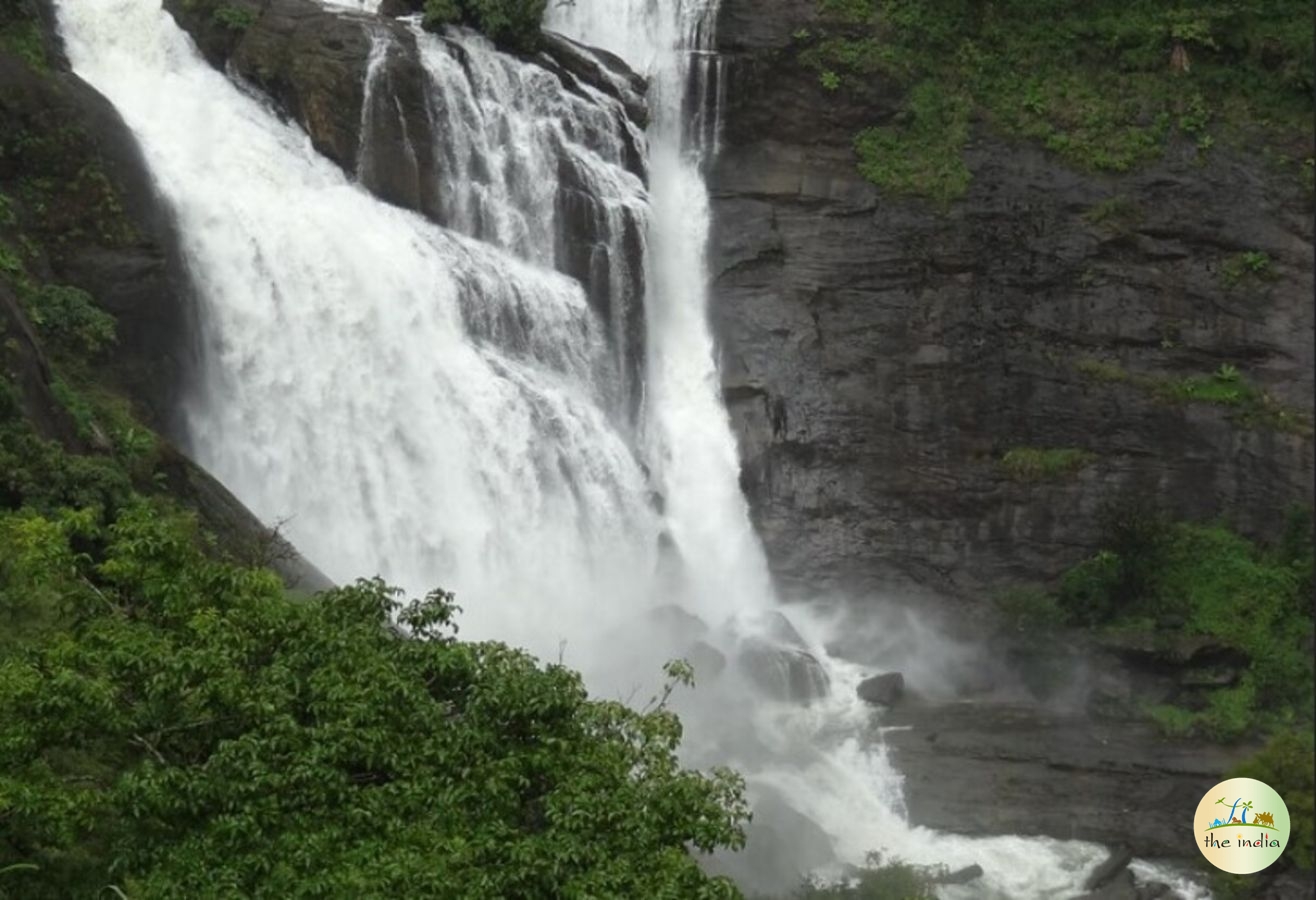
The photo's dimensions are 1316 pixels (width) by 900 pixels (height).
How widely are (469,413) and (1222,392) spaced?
13980 millimetres

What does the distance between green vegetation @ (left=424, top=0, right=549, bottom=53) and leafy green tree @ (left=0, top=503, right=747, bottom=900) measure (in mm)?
18546

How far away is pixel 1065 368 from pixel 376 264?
13036 millimetres

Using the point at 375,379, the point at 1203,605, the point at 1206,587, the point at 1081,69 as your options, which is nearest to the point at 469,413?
the point at 375,379

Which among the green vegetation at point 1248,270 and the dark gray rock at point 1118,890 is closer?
the dark gray rock at point 1118,890

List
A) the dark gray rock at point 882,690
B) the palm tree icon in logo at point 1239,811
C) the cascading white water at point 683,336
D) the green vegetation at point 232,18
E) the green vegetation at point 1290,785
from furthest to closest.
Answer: the cascading white water at point 683,336 < the green vegetation at point 232,18 < the dark gray rock at point 882,690 < the palm tree icon in logo at point 1239,811 < the green vegetation at point 1290,785

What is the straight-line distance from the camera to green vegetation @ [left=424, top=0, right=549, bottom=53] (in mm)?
27594

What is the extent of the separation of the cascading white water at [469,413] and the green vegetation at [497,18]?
0.70m

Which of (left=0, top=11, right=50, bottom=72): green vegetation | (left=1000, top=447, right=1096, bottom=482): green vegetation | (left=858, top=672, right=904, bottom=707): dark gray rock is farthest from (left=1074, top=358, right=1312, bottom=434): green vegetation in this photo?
(left=0, top=11, right=50, bottom=72): green vegetation

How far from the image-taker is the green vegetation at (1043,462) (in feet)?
88.8

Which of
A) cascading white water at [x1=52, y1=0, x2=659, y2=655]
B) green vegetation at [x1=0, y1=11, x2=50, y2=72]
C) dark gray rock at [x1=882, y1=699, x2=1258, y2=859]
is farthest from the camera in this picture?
green vegetation at [x1=0, y1=11, x2=50, y2=72]

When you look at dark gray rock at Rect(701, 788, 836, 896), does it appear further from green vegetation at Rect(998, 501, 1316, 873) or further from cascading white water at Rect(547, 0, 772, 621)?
green vegetation at Rect(998, 501, 1316, 873)

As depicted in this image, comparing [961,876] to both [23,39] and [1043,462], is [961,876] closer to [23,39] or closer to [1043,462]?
[1043,462]

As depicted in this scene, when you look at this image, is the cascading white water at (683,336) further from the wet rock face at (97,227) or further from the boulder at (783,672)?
the wet rock face at (97,227)

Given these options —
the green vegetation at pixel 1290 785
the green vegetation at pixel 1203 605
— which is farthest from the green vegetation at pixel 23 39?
the green vegetation at pixel 1290 785
